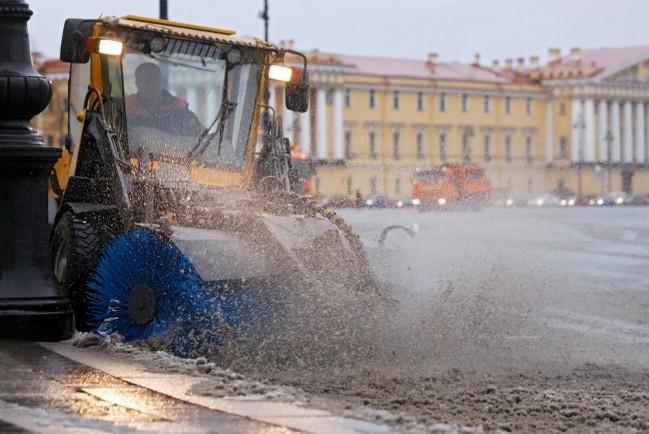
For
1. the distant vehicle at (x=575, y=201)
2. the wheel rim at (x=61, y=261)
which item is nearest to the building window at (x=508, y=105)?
the distant vehicle at (x=575, y=201)

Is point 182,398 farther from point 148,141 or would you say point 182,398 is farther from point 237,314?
point 148,141

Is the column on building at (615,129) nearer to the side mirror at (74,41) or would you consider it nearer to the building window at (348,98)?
the building window at (348,98)

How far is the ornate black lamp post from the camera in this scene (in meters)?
10.3

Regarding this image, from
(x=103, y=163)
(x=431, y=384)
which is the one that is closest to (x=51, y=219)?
(x=103, y=163)

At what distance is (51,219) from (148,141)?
1.26 m

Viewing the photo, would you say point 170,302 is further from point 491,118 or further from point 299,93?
point 491,118

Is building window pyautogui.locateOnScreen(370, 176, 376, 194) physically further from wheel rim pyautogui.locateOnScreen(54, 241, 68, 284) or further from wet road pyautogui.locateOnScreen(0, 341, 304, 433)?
wet road pyautogui.locateOnScreen(0, 341, 304, 433)

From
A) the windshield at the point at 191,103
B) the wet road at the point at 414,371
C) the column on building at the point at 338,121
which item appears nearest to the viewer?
the wet road at the point at 414,371

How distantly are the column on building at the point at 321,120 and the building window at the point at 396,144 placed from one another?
5.72m

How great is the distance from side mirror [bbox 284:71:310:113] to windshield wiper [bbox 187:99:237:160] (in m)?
0.52

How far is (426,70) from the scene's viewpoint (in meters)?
123

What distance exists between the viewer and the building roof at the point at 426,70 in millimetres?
117250

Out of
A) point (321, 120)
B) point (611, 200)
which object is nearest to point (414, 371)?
point (611, 200)

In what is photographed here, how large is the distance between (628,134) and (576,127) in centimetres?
442
